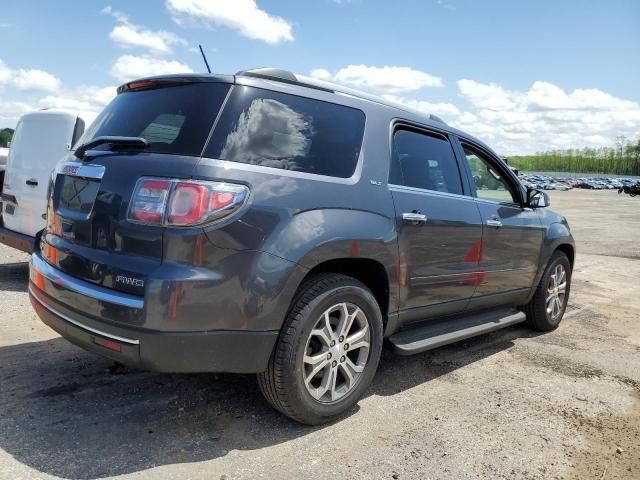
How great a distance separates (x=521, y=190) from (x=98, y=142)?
365 cm

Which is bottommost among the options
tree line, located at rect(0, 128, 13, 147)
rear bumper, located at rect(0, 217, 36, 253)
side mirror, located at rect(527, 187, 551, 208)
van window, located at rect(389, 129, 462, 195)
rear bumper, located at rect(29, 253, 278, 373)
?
rear bumper, located at rect(29, 253, 278, 373)

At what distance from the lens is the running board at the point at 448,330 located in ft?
11.7

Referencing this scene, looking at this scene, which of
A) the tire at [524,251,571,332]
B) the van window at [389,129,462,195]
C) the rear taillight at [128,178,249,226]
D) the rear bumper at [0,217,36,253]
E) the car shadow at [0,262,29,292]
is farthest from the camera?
the car shadow at [0,262,29,292]

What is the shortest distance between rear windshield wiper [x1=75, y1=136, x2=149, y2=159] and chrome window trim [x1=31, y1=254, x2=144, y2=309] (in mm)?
670

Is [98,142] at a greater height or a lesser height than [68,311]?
greater

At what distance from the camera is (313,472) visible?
104 inches

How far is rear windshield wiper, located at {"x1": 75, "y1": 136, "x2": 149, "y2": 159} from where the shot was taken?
2.83 m

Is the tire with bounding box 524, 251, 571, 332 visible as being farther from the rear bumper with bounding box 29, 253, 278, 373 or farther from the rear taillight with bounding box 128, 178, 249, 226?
the rear taillight with bounding box 128, 178, 249, 226

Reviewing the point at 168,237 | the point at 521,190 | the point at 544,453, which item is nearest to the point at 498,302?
the point at 521,190

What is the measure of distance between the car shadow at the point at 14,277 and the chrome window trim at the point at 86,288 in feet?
11.1

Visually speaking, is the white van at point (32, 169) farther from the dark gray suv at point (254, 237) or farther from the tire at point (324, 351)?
the tire at point (324, 351)

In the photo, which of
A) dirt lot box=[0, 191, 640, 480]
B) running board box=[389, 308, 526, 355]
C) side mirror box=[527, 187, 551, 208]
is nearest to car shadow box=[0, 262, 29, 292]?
dirt lot box=[0, 191, 640, 480]

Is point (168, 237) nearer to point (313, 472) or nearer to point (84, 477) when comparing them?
point (84, 477)

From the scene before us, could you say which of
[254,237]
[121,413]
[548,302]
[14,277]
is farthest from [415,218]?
[14,277]
